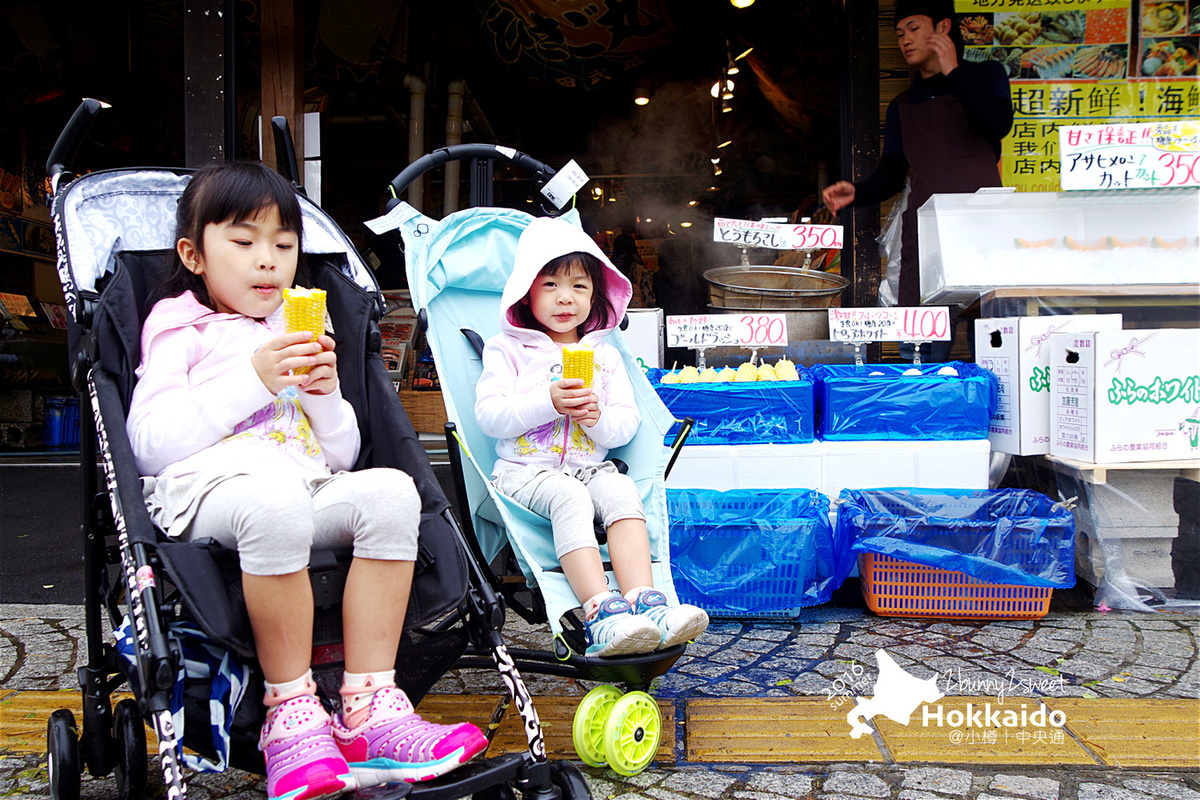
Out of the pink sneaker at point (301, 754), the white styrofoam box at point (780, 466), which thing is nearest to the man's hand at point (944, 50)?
the white styrofoam box at point (780, 466)

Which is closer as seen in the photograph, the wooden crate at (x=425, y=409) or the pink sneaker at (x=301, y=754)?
the pink sneaker at (x=301, y=754)

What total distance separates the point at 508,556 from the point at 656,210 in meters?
7.06

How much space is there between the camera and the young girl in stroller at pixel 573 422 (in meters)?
2.01

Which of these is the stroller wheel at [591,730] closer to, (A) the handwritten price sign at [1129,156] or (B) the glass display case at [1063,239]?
(B) the glass display case at [1063,239]

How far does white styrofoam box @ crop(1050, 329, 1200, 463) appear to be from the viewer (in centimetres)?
304

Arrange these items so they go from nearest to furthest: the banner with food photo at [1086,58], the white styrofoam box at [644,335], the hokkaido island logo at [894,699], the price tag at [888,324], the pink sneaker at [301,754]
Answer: the pink sneaker at [301,754] < the hokkaido island logo at [894,699] < the price tag at [888,324] < the white styrofoam box at [644,335] < the banner with food photo at [1086,58]

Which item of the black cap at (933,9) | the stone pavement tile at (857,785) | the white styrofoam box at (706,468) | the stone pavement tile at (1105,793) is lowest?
the stone pavement tile at (857,785)

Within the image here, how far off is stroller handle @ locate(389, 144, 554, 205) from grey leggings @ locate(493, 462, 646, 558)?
3.23 feet

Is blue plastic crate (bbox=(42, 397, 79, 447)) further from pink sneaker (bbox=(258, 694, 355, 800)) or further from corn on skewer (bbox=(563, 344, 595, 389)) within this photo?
pink sneaker (bbox=(258, 694, 355, 800))

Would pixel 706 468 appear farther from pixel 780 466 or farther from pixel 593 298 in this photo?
pixel 593 298

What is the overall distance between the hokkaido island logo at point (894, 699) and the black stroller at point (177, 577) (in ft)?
3.25

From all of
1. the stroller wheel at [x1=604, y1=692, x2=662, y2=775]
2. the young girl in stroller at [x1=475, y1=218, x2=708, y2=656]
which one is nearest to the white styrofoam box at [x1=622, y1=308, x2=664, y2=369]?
the young girl in stroller at [x1=475, y1=218, x2=708, y2=656]

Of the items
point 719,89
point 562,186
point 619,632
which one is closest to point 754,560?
point 619,632

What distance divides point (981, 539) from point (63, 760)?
2.89 metres
